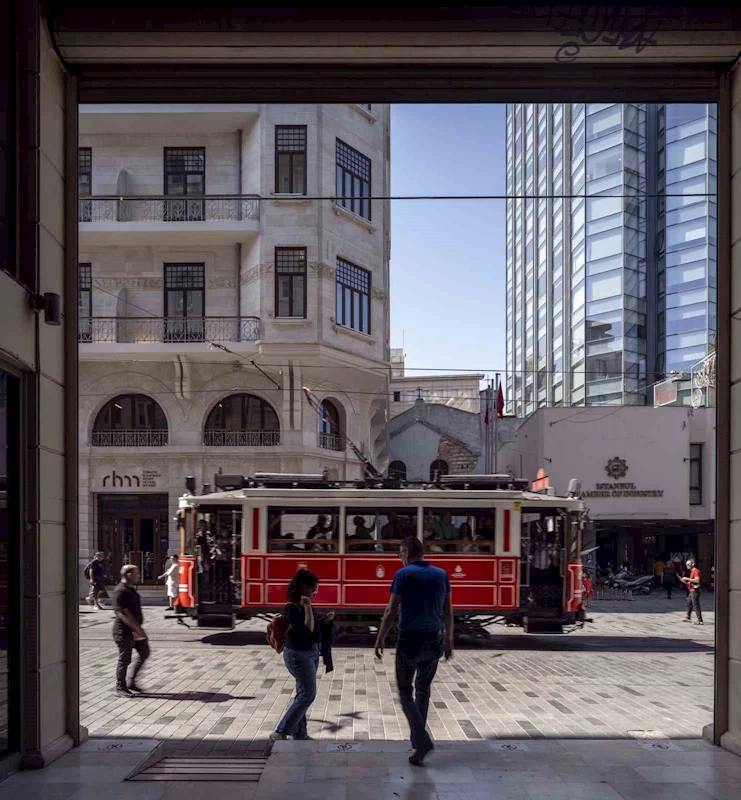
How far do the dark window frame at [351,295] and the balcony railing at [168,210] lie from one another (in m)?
3.32

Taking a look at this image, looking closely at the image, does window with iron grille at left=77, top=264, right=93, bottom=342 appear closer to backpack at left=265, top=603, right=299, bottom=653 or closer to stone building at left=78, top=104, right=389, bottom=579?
stone building at left=78, top=104, right=389, bottom=579

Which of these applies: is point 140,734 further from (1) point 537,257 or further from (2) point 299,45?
(1) point 537,257

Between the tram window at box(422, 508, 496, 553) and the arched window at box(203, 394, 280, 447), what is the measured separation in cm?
1083

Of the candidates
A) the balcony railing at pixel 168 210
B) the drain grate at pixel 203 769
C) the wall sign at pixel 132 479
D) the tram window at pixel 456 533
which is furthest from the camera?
the wall sign at pixel 132 479

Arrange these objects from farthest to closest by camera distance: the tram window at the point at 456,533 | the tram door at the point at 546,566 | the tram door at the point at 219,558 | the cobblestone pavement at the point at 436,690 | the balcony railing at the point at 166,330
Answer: the balcony railing at the point at 166,330 → the tram door at the point at 219,558 → the tram door at the point at 546,566 → the tram window at the point at 456,533 → the cobblestone pavement at the point at 436,690

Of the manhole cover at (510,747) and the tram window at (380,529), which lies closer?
the manhole cover at (510,747)

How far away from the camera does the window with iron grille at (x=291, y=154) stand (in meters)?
24.9

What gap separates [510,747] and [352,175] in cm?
2184

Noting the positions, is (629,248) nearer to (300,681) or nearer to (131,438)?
(131,438)

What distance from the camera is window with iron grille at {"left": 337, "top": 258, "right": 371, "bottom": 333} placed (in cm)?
2545

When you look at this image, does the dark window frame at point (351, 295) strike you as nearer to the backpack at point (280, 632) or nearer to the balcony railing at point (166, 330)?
the balcony railing at point (166, 330)

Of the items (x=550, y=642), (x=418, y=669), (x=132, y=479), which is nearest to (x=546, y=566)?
(x=550, y=642)

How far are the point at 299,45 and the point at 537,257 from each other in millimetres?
66837

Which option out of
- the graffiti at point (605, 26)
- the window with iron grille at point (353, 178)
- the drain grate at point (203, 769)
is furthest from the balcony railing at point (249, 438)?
the graffiti at point (605, 26)
